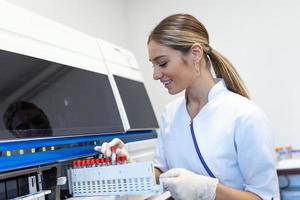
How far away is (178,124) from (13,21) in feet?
2.06

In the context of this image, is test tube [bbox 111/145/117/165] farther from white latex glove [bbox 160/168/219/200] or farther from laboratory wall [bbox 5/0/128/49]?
laboratory wall [bbox 5/0/128/49]

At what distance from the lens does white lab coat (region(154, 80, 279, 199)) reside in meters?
1.00

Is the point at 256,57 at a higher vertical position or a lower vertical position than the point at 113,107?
higher

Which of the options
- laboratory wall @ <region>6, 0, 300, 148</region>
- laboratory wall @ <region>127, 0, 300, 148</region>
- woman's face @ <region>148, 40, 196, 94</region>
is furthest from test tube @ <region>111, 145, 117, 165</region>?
laboratory wall @ <region>127, 0, 300, 148</region>

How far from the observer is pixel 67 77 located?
1.23 meters

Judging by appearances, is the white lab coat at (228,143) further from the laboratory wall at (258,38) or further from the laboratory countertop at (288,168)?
the laboratory wall at (258,38)

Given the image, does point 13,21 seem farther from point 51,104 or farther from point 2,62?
point 51,104

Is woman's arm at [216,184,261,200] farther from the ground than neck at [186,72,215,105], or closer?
closer

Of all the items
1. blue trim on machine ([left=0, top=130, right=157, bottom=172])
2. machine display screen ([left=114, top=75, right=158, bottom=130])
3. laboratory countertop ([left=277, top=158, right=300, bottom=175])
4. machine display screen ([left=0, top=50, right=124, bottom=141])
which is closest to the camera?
blue trim on machine ([left=0, top=130, right=157, bottom=172])

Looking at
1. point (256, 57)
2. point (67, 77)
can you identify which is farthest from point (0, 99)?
point (256, 57)

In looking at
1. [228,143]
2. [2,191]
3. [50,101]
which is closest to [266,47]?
[228,143]

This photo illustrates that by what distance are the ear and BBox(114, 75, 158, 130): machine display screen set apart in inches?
18.7

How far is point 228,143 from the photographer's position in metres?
1.06

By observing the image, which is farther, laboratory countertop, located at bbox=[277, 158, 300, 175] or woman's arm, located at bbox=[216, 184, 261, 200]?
laboratory countertop, located at bbox=[277, 158, 300, 175]
